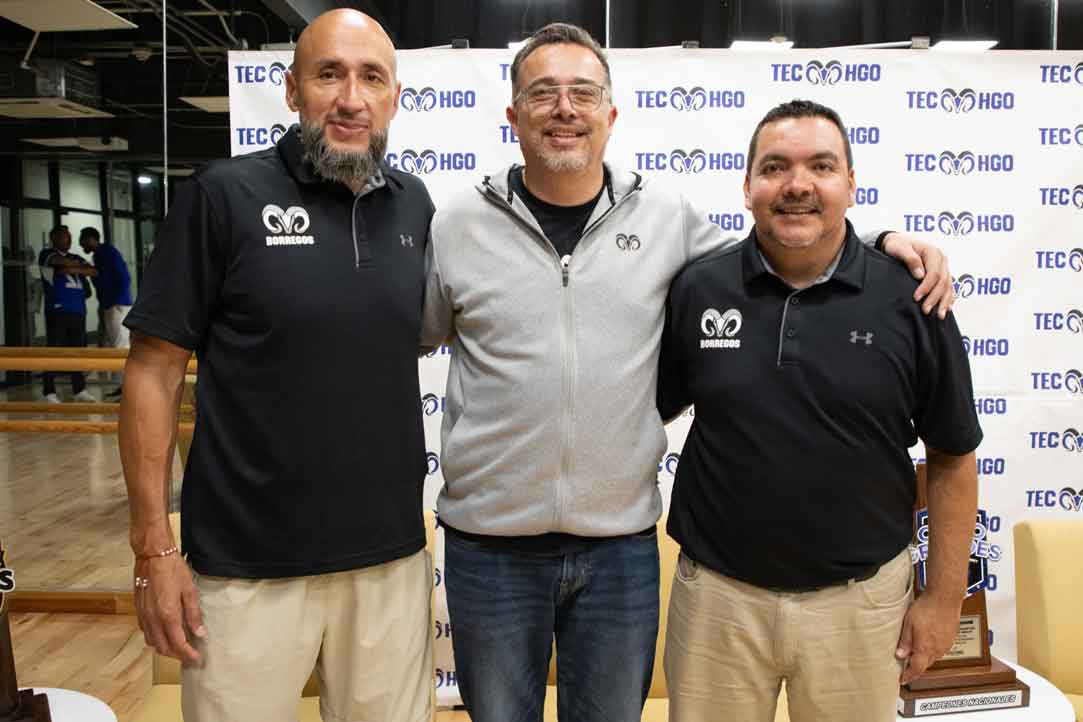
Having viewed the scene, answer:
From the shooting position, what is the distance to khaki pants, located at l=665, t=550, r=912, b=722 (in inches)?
63.7

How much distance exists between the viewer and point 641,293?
1729mm

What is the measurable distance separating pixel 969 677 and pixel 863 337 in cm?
97

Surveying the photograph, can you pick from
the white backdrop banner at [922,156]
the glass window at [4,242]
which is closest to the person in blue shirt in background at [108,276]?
the glass window at [4,242]

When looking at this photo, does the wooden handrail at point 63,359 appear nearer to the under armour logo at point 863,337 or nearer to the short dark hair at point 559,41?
the short dark hair at point 559,41

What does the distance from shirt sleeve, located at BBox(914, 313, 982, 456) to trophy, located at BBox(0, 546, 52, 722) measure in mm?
1897

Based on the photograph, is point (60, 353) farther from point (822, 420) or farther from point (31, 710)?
point (822, 420)

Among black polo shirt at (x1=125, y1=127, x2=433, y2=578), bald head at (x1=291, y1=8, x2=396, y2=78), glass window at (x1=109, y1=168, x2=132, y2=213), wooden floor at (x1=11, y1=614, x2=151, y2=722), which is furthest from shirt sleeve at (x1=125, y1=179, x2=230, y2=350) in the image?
glass window at (x1=109, y1=168, x2=132, y2=213)

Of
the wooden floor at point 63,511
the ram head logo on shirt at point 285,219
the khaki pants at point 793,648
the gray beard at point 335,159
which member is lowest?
the wooden floor at point 63,511

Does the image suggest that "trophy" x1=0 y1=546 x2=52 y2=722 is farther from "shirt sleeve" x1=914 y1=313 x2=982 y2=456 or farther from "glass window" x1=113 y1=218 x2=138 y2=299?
"glass window" x1=113 y1=218 x2=138 y2=299

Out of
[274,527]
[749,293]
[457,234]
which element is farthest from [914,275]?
[274,527]

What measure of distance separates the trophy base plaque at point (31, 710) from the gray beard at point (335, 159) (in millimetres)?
1315

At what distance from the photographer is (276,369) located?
156 cm

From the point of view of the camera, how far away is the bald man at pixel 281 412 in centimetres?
156

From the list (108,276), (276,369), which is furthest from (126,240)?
(276,369)
